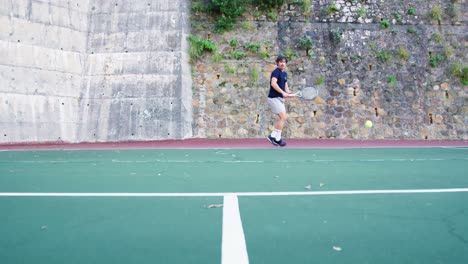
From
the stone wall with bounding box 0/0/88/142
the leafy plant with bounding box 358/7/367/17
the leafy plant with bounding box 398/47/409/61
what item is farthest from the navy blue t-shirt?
the stone wall with bounding box 0/0/88/142

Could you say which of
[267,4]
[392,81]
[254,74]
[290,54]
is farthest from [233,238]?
[392,81]

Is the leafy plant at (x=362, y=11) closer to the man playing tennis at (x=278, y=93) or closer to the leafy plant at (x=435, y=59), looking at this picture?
the leafy plant at (x=435, y=59)

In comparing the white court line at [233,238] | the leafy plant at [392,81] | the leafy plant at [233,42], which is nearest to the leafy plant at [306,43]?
the leafy plant at [233,42]

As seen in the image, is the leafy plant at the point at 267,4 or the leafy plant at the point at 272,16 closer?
the leafy plant at the point at 267,4

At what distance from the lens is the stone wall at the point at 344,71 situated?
11.2 m

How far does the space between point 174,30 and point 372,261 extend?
11.0 metres

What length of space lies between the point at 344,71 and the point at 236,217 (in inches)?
413

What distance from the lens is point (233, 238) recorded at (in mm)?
1840

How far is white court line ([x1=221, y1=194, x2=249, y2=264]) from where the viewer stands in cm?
157

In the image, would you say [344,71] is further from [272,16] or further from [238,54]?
[238,54]

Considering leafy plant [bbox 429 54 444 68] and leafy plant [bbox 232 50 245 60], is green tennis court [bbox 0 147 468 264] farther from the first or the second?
leafy plant [bbox 429 54 444 68]

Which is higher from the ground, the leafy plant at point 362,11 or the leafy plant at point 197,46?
the leafy plant at point 362,11

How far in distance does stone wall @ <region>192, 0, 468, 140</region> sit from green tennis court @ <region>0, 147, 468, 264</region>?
286 inches

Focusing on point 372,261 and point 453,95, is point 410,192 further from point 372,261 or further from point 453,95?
point 453,95
